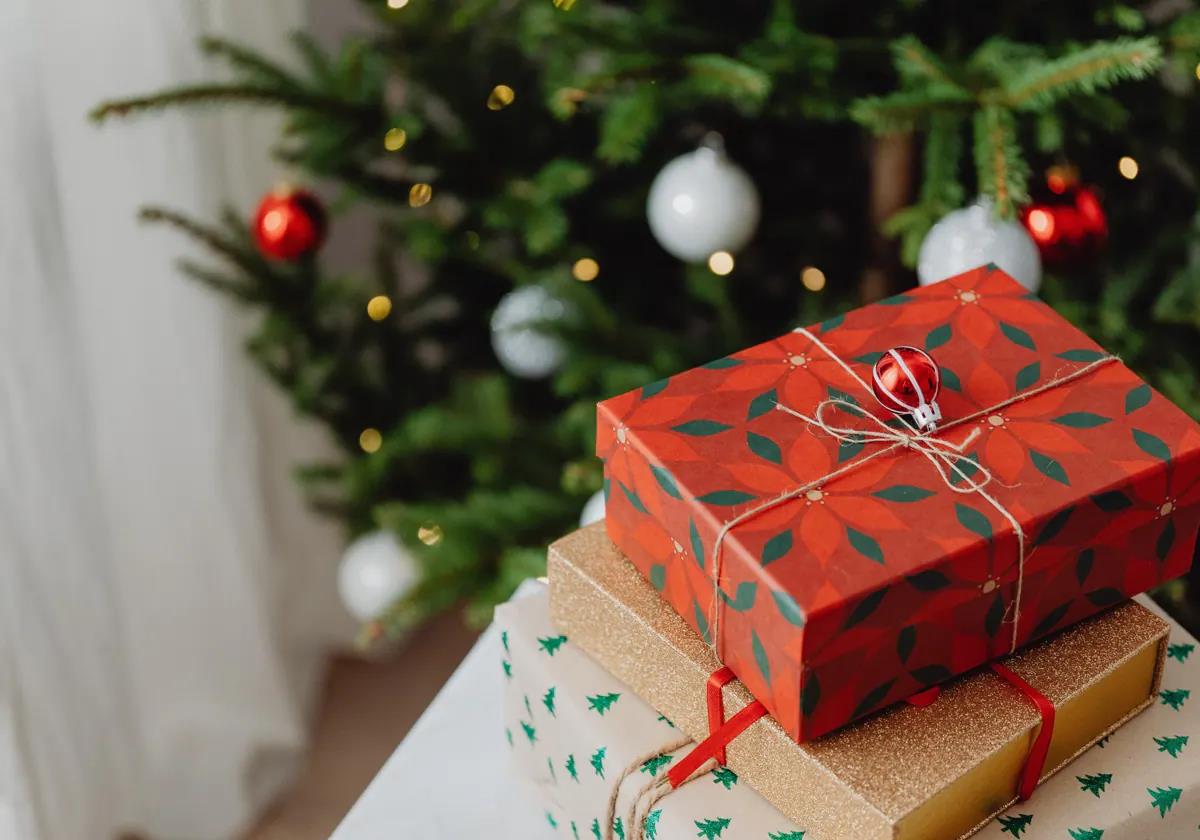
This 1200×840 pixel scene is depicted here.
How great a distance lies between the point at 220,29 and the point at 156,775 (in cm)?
99

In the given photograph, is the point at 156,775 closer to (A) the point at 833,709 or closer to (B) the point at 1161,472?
(A) the point at 833,709

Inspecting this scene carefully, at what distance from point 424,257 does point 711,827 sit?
75 cm

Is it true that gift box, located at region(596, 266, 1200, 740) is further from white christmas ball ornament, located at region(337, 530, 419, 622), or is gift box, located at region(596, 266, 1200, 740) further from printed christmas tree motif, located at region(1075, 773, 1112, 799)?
white christmas ball ornament, located at region(337, 530, 419, 622)

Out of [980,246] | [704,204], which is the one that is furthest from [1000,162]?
[704,204]

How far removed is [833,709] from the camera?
587 mm

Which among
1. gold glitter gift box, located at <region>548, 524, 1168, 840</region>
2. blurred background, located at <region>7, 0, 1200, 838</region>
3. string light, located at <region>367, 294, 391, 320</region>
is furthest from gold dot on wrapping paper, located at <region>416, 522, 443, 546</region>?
gold glitter gift box, located at <region>548, 524, 1168, 840</region>

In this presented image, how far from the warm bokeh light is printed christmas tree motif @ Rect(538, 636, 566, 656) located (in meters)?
0.53

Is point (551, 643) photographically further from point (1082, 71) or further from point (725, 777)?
point (1082, 71)

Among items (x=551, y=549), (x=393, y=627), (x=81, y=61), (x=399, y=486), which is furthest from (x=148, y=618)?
(x=551, y=549)

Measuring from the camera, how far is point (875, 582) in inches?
21.5

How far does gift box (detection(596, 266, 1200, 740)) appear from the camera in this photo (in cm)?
56

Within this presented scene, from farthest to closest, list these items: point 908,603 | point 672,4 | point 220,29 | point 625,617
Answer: point 220,29 → point 672,4 → point 625,617 → point 908,603

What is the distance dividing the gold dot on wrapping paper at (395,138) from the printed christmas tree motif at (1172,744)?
2.77 ft

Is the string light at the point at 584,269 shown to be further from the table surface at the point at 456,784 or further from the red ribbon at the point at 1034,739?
the red ribbon at the point at 1034,739
